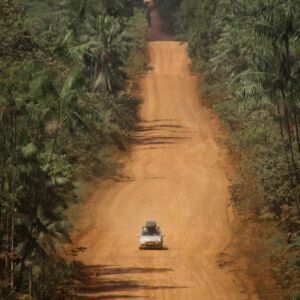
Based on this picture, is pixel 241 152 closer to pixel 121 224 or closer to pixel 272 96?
pixel 121 224

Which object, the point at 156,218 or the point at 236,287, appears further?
the point at 156,218

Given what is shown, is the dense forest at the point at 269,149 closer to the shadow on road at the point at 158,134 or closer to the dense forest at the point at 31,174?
the shadow on road at the point at 158,134

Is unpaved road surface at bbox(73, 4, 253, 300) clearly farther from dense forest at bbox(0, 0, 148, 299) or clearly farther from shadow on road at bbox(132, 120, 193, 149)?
dense forest at bbox(0, 0, 148, 299)

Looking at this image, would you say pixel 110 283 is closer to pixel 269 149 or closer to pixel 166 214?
pixel 166 214

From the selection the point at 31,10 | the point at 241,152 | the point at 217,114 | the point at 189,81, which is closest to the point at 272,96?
the point at 241,152

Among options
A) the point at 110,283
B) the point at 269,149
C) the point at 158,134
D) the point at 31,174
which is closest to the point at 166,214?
the point at 269,149
